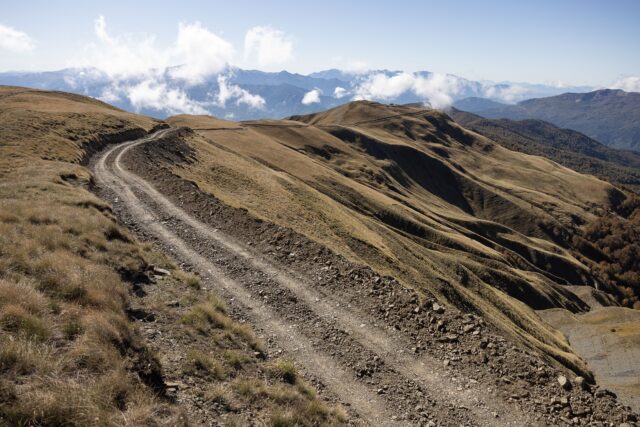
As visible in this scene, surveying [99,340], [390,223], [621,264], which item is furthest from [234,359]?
[621,264]

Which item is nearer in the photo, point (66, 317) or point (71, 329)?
point (71, 329)

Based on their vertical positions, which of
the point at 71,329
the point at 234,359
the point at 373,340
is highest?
the point at 71,329

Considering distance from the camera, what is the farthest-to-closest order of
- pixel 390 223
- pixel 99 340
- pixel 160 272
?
pixel 390 223, pixel 160 272, pixel 99 340

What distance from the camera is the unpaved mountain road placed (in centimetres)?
1591

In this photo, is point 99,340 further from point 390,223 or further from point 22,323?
point 390,223

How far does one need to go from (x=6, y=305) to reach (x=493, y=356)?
19.0m

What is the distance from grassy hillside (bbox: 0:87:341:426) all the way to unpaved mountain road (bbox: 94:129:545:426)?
2.09 meters

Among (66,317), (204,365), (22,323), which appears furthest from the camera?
(204,365)

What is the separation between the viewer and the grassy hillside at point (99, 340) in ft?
27.6

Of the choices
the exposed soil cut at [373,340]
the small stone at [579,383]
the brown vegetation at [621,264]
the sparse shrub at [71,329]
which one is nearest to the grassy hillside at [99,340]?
the sparse shrub at [71,329]

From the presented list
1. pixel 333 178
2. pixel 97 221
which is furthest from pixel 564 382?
pixel 333 178

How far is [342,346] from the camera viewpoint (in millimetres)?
18703

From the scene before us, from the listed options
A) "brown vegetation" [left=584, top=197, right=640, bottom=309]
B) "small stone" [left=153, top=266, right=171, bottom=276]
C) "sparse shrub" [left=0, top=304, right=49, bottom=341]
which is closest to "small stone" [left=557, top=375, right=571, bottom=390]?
"small stone" [left=153, top=266, right=171, bottom=276]

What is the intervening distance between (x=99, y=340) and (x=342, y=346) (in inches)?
430
